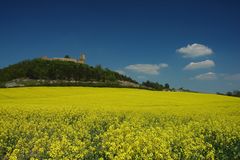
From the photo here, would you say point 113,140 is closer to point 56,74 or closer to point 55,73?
point 56,74

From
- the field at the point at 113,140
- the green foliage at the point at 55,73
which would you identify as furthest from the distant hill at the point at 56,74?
the field at the point at 113,140

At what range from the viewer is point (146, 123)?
16.2m

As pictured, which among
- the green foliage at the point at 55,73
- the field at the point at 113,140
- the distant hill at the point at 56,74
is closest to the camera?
the field at the point at 113,140

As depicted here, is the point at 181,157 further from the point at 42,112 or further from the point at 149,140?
the point at 42,112

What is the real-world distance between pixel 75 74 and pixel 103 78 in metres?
8.30

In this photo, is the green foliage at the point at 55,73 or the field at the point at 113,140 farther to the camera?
the green foliage at the point at 55,73

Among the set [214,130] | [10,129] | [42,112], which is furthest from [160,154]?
[42,112]

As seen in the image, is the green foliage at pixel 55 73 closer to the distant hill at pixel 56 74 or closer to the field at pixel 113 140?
the distant hill at pixel 56 74

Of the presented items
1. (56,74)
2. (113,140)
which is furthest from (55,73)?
(113,140)

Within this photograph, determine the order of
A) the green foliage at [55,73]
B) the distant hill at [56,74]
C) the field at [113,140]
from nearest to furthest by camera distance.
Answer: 1. the field at [113,140]
2. the distant hill at [56,74]
3. the green foliage at [55,73]

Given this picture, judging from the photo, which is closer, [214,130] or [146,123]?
[214,130]

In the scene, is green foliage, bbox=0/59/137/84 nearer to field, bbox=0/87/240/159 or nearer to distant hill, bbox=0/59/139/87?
distant hill, bbox=0/59/139/87

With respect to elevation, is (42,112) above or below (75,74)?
below

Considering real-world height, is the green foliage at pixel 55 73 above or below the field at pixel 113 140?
above
